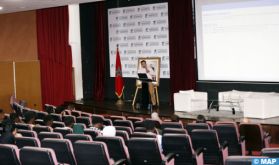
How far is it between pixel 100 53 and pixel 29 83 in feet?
8.82

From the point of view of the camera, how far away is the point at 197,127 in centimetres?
841

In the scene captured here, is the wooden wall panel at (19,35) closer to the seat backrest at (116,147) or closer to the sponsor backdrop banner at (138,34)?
the sponsor backdrop banner at (138,34)

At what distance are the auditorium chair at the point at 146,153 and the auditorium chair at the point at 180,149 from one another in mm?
290

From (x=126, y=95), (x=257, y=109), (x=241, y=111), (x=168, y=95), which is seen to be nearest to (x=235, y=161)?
(x=257, y=109)

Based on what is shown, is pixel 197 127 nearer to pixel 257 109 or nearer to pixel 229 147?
pixel 229 147

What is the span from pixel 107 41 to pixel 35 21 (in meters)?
2.65

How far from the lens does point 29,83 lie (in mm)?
17406

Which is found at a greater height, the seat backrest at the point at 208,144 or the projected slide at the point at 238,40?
the projected slide at the point at 238,40

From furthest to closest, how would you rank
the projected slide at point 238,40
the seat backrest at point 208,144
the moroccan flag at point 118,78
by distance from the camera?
the moroccan flag at point 118,78
the projected slide at point 238,40
the seat backrest at point 208,144

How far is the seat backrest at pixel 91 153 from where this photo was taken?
19.2ft

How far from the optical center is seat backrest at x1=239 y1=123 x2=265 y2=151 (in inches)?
332

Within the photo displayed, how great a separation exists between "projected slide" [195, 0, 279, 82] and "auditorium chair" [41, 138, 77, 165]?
309 inches

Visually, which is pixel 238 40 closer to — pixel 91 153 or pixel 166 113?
pixel 166 113

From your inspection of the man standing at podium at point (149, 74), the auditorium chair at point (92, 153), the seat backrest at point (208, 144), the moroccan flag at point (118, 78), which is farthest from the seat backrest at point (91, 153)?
the moroccan flag at point (118, 78)
